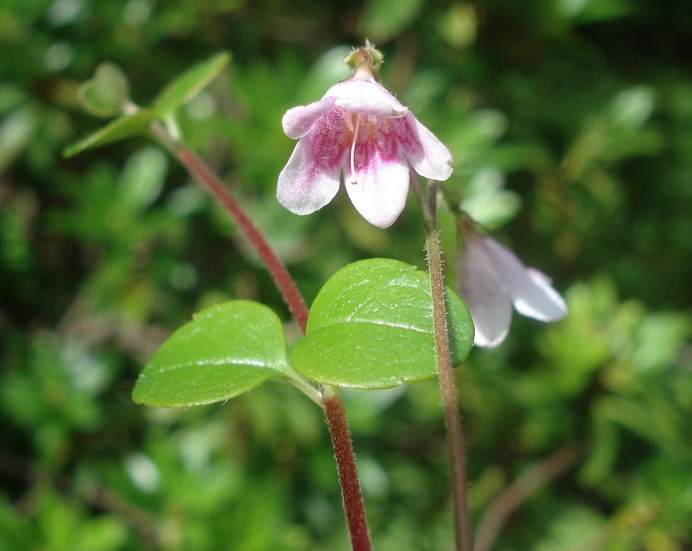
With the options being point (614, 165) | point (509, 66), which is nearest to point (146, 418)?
point (509, 66)

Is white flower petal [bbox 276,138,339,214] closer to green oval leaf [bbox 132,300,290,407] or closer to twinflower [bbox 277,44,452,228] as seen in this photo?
twinflower [bbox 277,44,452,228]

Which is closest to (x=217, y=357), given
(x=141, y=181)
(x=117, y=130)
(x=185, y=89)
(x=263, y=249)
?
(x=263, y=249)

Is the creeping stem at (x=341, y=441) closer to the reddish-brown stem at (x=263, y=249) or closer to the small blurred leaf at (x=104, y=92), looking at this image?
the reddish-brown stem at (x=263, y=249)

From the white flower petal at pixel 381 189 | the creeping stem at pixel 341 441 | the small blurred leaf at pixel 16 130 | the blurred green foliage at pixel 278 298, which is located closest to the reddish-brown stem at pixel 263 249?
the creeping stem at pixel 341 441

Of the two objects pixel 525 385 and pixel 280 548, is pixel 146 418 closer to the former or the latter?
pixel 280 548

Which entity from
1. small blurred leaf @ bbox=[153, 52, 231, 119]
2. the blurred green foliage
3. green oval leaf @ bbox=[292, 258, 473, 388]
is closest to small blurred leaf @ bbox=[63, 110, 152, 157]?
small blurred leaf @ bbox=[153, 52, 231, 119]

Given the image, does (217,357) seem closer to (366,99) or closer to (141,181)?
(366,99)
